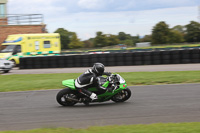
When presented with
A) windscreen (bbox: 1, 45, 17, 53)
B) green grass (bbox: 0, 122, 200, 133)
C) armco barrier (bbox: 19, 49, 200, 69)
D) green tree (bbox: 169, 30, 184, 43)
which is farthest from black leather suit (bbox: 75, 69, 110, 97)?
green tree (bbox: 169, 30, 184, 43)

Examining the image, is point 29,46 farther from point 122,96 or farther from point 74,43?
point 74,43

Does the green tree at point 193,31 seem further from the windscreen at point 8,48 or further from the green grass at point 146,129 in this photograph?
the green grass at point 146,129

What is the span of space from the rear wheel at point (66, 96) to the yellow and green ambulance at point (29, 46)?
49.8ft

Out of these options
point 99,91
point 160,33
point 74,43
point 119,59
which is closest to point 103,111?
point 99,91

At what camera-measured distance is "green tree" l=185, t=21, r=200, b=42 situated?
75.6 meters

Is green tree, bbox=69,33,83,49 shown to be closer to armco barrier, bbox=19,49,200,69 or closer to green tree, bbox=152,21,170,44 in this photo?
green tree, bbox=152,21,170,44

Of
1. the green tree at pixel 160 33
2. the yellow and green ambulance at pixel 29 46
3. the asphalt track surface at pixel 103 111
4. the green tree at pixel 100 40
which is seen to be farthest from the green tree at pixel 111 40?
the asphalt track surface at pixel 103 111

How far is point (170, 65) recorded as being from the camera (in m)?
18.5

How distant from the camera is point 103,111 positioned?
707cm

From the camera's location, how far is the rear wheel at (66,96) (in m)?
7.84

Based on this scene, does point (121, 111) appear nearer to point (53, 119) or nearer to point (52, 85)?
point (53, 119)

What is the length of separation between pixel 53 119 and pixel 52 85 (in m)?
5.62

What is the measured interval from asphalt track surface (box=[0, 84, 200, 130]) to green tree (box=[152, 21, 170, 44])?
69.5 metres

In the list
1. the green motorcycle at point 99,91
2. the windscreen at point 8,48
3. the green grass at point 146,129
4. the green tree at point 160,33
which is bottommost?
the green grass at point 146,129
